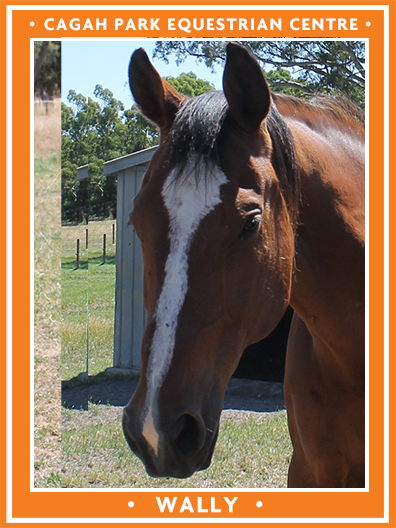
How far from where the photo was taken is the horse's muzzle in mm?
1423

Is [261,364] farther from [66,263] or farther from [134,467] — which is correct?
[66,263]

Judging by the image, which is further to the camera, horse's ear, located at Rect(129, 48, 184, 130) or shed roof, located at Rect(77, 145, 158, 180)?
shed roof, located at Rect(77, 145, 158, 180)

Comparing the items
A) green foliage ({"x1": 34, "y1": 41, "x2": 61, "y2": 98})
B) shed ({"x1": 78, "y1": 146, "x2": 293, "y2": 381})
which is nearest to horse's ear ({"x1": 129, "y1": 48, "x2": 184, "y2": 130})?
green foliage ({"x1": 34, "y1": 41, "x2": 61, "y2": 98})

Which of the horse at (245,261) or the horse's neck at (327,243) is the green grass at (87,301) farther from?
the horse's neck at (327,243)

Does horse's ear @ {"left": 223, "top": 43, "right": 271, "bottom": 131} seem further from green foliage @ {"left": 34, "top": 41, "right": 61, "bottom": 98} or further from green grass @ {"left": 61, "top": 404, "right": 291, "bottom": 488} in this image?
green grass @ {"left": 61, "top": 404, "right": 291, "bottom": 488}

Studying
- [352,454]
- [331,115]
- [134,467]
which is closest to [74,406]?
[134,467]

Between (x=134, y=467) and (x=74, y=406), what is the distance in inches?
64.3

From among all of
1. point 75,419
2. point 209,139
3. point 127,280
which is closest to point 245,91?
point 209,139

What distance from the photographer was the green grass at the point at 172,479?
4.23 metres

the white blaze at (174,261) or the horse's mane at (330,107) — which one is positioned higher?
the horse's mane at (330,107)

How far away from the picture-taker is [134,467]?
14.8 feet

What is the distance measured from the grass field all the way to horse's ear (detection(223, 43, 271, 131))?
2.87m

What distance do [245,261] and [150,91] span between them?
834 millimetres

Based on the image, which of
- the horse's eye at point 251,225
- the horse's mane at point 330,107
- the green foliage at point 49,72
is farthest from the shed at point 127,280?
the horse's eye at point 251,225
